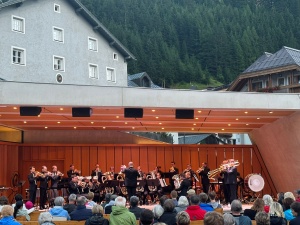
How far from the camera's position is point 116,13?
8381cm

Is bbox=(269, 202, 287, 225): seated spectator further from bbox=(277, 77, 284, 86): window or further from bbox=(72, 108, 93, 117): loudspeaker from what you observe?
bbox=(277, 77, 284, 86): window

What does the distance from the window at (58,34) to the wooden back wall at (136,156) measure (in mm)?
12187

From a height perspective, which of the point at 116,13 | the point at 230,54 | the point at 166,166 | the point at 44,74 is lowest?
the point at 166,166

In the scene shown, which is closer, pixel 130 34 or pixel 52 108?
pixel 52 108

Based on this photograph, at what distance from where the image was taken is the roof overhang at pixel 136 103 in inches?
601

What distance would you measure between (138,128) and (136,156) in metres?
1.75

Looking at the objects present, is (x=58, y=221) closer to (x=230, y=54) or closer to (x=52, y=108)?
(x=52, y=108)

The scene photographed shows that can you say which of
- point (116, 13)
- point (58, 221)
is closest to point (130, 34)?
point (116, 13)

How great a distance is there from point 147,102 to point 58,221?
844cm

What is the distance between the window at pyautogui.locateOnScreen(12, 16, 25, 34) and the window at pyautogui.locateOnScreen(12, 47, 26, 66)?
1.34 meters

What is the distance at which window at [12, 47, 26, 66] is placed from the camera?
3095cm

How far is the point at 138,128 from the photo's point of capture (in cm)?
2433

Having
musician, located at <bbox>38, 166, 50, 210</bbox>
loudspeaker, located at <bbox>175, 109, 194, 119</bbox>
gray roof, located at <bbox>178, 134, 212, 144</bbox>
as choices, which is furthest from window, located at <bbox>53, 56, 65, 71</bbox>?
loudspeaker, located at <bbox>175, 109, 194, 119</bbox>

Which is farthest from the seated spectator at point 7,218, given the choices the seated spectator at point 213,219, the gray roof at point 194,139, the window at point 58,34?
the gray roof at point 194,139
